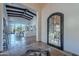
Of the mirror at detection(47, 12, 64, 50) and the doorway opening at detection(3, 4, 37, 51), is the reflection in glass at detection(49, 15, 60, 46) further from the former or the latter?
the doorway opening at detection(3, 4, 37, 51)

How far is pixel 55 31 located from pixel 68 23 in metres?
0.34

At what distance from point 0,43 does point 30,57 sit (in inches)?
20.1

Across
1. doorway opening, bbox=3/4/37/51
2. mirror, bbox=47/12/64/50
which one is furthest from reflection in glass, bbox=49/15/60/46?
doorway opening, bbox=3/4/37/51

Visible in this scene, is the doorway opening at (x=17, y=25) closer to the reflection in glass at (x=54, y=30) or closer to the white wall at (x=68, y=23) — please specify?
the white wall at (x=68, y=23)

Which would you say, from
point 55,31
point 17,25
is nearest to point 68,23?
point 55,31

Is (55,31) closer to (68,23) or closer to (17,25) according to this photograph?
(68,23)

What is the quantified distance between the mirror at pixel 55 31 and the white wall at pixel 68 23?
8 centimetres

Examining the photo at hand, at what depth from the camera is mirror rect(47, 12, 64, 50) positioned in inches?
71.8

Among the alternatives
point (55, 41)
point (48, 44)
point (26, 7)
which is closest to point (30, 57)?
point (48, 44)

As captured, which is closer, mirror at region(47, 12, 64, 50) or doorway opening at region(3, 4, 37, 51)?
doorway opening at region(3, 4, 37, 51)

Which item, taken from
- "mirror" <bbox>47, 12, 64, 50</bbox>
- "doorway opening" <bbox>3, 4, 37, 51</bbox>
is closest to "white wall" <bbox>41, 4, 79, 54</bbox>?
"mirror" <bbox>47, 12, 64, 50</bbox>

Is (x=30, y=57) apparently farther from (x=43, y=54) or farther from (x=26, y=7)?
(x=26, y=7)

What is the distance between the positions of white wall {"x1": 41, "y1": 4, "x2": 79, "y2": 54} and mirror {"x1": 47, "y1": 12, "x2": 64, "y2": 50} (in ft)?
0.25

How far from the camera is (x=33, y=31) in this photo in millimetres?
1840
